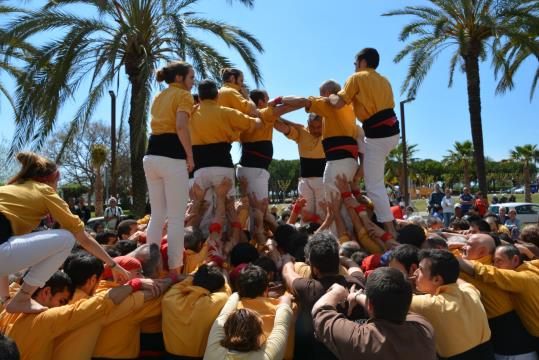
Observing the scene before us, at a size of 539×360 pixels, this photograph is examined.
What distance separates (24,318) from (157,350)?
1149 mm

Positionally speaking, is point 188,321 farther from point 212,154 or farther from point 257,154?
point 257,154

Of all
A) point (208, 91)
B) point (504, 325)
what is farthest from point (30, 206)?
point (504, 325)

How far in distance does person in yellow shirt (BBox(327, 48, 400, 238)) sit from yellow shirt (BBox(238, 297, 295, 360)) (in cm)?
296

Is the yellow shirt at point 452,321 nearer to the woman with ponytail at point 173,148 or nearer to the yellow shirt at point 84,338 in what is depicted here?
the yellow shirt at point 84,338

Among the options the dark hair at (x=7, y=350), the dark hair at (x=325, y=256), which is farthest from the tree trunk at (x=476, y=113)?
the dark hair at (x=7, y=350)

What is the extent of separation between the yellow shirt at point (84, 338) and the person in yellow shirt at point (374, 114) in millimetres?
3860

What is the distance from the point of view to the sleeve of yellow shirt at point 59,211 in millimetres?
3648

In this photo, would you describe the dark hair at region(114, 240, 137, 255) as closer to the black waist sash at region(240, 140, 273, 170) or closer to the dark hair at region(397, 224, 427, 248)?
the black waist sash at region(240, 140, 273, 170)

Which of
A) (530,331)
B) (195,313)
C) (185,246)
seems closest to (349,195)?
(185,246)

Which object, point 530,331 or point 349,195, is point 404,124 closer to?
point 349,195

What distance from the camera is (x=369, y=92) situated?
6105mm

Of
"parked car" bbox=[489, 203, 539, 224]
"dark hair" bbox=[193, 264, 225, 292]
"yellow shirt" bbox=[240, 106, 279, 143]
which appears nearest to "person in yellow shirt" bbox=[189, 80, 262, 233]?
"yellow shirt" bbox=[240, 106, 279, 143]

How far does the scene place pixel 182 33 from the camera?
1155cm

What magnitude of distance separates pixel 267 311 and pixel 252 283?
0.25 meters
